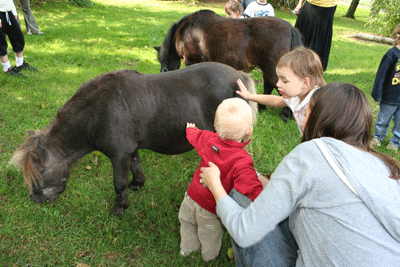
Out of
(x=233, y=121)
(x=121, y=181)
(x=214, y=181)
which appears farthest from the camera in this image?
(x=121, y=181)

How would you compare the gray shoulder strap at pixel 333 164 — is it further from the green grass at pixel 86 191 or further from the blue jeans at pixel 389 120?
the blue jeans at pixel 389 120

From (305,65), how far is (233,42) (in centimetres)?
290

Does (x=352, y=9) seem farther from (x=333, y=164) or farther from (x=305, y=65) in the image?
(x=333, y=164)

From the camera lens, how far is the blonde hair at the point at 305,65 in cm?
251

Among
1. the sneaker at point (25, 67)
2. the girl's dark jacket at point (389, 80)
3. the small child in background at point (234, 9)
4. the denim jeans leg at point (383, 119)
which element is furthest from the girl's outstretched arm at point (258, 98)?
the sneaker at point (25, 67)

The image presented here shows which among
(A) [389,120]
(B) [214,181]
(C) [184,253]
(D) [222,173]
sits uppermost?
(B) [214,181]

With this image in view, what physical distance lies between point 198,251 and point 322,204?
164 centimetres

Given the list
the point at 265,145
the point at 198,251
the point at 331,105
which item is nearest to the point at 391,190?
the point at 331,105

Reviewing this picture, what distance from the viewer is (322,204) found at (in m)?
1.41

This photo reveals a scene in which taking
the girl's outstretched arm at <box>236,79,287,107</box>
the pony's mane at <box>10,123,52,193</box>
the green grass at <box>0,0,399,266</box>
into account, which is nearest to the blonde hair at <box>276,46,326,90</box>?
the girl's outstretched arm at <box>236,79,287,107</box>

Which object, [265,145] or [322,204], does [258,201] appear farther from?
[265,145]

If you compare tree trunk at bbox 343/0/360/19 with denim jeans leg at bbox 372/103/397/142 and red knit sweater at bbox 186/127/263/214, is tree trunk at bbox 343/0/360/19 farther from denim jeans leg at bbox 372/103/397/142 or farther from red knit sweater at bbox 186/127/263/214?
red knit sweater at bbox 186/127/263/214

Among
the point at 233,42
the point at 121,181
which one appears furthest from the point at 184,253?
the point at 233,42

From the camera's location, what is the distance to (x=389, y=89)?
446 centimetres
